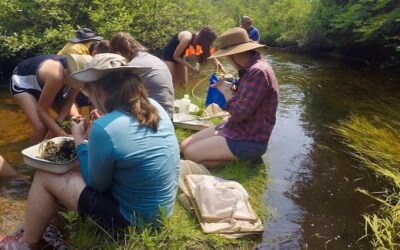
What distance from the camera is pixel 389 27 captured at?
11.2 metres

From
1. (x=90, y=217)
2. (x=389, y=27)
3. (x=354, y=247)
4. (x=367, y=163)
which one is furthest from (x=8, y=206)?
(x=389, y=27)

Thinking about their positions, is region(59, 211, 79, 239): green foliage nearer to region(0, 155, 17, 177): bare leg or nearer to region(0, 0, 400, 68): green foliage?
region(0, 155, 17, 177): bare leg

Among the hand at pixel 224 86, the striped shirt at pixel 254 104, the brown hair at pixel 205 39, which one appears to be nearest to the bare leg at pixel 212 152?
the striped shirt at pixel 254 104

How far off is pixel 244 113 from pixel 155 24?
6200mm

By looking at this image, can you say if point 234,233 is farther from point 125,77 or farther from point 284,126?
point 284,126

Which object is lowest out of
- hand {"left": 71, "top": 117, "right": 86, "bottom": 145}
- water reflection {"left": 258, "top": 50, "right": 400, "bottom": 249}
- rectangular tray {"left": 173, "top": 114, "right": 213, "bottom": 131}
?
water reflection {"left": 258, "top": 50, "right": 400, "bottom": 249}

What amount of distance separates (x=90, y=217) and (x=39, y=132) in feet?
5.36

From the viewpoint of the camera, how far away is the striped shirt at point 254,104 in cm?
360

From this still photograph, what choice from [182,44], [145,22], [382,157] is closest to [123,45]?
[182,44]

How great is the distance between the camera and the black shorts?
8.02 ft

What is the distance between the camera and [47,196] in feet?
8.21

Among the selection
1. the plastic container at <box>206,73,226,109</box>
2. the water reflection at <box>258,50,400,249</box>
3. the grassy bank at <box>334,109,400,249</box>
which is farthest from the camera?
the plastic container at <box>206,73,226,109</box>

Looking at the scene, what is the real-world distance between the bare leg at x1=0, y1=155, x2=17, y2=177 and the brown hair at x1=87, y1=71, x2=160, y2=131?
6.27 ft

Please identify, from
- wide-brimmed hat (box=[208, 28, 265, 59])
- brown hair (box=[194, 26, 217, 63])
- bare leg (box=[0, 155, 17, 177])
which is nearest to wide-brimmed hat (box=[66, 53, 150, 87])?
wide-brimmed hat (box=[208, 28, 265, 59])
